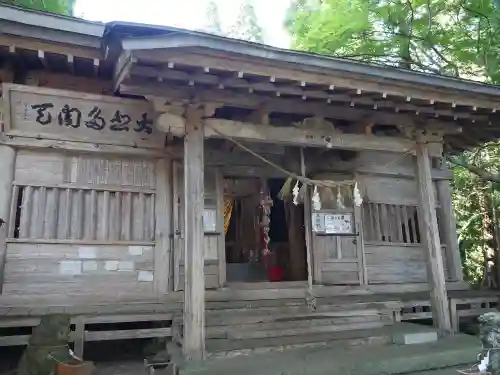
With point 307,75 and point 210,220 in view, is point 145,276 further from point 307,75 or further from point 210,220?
point 307,75

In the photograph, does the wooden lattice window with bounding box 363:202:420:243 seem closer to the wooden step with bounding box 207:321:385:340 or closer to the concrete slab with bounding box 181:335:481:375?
the wooden step with bounding box 207:321:385:340

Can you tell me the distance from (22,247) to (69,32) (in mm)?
3230

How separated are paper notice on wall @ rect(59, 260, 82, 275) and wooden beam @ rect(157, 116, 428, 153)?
271 centimetres

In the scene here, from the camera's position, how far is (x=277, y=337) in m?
5.90

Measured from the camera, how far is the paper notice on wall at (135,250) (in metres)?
6.67

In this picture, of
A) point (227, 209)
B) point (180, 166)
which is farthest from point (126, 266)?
point (227, 209)

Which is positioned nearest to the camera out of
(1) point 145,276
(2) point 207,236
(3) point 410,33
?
(1) point 145,276

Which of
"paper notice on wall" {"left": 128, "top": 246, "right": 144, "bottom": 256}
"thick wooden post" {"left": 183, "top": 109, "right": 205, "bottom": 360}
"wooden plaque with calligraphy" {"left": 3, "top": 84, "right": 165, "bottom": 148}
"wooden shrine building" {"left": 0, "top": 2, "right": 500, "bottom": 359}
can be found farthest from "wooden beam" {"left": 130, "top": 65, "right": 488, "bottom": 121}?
"paper notice on wall" {"left": 128, "top": 246, "right": 144, "bottom": 256}

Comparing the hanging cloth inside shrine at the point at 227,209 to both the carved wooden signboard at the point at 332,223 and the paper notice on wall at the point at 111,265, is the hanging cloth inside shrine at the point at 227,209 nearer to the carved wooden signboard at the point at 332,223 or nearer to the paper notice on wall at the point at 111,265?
the carved wooden signboard at the point at 332,223

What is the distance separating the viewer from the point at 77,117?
6.40 meters

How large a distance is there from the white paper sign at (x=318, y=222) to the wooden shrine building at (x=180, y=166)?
0.03m

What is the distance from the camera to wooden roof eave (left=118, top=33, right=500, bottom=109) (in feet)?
15.0

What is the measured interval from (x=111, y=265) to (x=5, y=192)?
6.28ft

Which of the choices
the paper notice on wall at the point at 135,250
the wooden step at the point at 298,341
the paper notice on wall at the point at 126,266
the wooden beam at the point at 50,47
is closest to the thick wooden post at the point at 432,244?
the wooden step at the point at 298,341
